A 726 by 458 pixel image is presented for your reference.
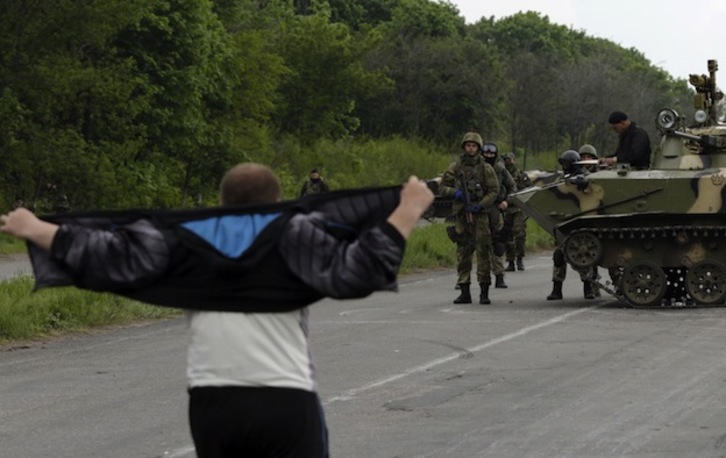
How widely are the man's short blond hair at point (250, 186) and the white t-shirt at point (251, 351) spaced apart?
40cm

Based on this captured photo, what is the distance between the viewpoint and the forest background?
38.4 m

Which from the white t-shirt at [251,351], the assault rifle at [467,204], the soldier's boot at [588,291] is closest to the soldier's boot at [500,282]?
the soldier's boot at [588,291]

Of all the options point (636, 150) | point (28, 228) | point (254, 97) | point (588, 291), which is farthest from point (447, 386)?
point (254, 97)

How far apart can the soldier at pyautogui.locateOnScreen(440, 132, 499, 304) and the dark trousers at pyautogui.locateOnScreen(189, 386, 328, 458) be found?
47.2 feet

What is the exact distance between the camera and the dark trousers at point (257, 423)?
5.59 meters

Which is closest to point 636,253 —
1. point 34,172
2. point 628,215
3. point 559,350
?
point 628,215

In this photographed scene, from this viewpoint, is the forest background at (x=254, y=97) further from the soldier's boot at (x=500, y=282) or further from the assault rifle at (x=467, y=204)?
the assault rifle at (x=467, y=204)

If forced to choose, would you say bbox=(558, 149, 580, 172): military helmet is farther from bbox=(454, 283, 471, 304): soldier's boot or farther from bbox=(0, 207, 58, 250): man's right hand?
bbox=(0, 207, 58, 250): man's right hand

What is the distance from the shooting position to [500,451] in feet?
32.0

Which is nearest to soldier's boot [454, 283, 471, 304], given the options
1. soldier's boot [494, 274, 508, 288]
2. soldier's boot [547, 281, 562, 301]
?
soldier's boot [547, 281, 562, 301]

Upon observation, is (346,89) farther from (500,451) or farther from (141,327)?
(500,451)

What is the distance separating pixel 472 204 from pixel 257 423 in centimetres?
1458

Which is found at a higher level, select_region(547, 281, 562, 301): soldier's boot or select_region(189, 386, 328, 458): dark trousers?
select_region(189, 386, 328, 458): dark trousers

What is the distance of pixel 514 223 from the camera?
2703cm
